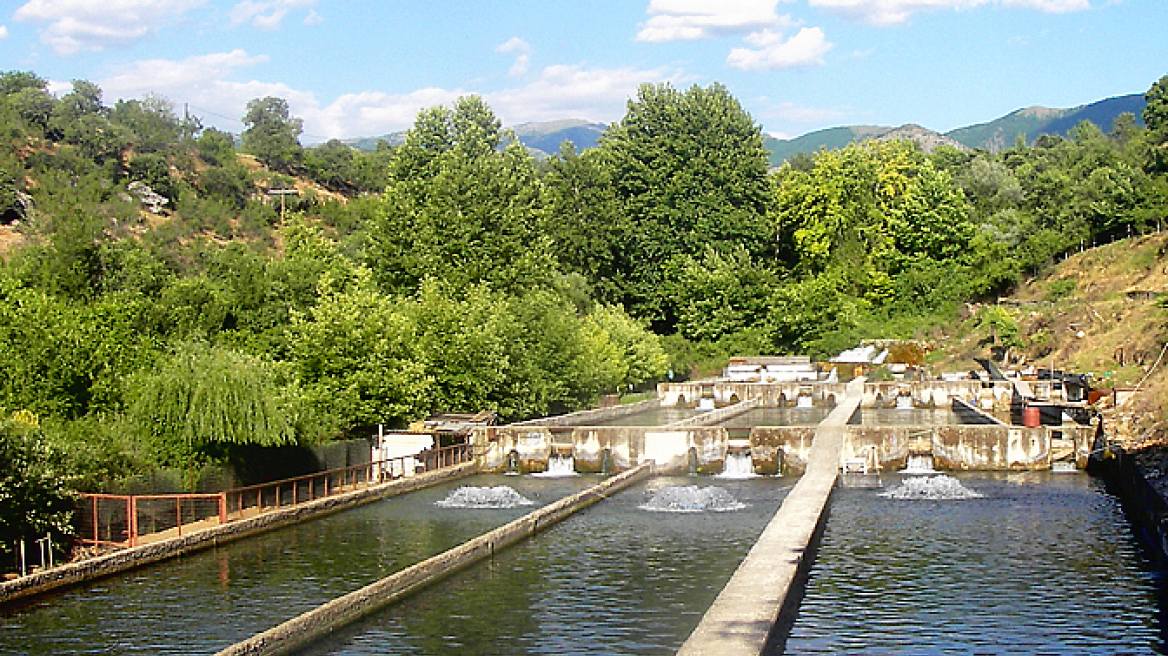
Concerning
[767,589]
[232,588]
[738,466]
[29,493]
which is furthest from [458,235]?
[767,589]

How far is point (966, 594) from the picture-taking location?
21.1 m

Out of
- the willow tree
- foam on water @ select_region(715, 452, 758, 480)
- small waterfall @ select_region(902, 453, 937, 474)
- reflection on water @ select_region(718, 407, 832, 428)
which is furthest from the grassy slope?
the willow tree

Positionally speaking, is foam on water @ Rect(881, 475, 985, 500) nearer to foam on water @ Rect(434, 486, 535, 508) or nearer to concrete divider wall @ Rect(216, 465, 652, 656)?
concrete divider wall @ Rect(216, 465, 652, 656)

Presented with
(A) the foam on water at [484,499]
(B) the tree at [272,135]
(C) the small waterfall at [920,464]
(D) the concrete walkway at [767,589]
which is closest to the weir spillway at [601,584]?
(D) the concrete walkway at [767,589]

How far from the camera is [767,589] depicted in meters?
17.2

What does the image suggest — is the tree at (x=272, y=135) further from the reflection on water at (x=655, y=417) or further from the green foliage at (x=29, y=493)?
the green foliage at (x=29, y=493)

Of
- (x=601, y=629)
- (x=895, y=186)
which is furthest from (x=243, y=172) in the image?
(x=601, y=629)

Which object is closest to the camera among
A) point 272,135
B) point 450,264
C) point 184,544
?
point 184,544

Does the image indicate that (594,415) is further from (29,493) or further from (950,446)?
(29,493)

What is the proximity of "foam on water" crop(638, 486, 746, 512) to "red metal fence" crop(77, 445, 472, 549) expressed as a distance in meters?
8.04

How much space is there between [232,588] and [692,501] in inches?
540

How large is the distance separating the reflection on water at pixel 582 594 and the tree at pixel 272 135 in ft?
353

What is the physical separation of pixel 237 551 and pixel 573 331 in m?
32.7

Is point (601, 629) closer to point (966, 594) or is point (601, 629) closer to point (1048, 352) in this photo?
point (966, 594)
